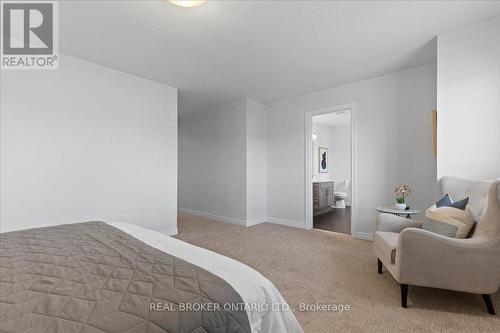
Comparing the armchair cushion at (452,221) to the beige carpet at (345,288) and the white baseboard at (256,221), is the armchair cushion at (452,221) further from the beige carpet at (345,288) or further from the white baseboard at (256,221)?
the white baseboard at (256,221)

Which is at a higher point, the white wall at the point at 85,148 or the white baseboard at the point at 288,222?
the white wall at the point at 85,148

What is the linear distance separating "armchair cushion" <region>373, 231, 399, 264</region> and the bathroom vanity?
9.62 feet

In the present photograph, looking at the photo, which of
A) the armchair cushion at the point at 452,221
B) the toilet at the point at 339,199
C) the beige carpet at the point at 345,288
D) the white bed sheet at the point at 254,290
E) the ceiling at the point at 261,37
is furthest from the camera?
the toilet at the point at 339,199

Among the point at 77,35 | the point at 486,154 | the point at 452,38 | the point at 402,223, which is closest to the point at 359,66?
the point at 452,38

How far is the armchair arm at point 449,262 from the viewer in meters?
1.65

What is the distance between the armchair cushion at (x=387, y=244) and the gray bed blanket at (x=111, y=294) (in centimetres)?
164

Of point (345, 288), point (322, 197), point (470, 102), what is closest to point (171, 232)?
point (345, 288)

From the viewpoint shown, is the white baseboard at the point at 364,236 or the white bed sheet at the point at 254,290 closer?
the white bed sheet at the point at 254,290

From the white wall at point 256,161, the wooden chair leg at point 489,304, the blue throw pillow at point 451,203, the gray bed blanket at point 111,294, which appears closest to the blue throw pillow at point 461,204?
the blue throw pillow at point 451,203

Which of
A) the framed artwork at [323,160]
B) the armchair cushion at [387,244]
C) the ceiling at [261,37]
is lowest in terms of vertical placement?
the armchair cushion at [387,244]

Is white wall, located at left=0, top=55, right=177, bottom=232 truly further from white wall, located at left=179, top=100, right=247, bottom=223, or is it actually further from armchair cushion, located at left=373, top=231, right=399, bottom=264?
armchair cushion, located at left=373, top=231, right=399, bottom=264

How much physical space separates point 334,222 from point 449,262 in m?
3.23

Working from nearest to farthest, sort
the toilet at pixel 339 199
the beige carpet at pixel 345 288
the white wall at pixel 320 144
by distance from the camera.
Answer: the beige carpet at pixel 345 288 → the toilet at pixel 339 199 → the white wall at pixel 320 144

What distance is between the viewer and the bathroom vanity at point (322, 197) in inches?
214
